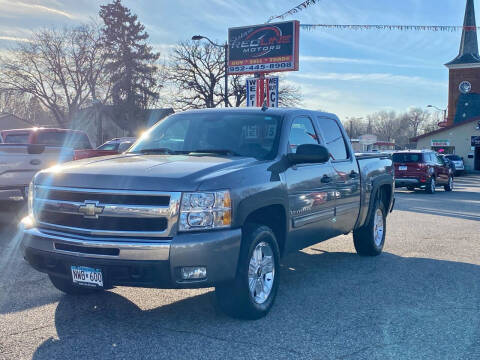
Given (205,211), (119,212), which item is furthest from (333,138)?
(119,212)

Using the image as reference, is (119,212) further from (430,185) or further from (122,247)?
(430,185)

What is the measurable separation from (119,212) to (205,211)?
658 millimetres

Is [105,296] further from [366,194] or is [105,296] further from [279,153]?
[366,194]

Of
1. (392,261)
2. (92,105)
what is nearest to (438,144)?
(92,105)

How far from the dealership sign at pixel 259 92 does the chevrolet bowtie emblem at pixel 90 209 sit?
2057 centimetres

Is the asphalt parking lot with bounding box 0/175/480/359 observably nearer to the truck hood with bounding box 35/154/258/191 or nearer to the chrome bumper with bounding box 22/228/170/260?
the chrome bumper with bounding box 22/228/170/260

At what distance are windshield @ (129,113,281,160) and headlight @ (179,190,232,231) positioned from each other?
1.05 meters

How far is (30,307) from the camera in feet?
15.8

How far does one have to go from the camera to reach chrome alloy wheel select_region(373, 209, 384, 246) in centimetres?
756

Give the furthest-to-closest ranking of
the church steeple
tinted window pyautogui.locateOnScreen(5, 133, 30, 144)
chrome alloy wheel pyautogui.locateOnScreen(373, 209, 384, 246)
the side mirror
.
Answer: the church steeple → tinted window pyautogui.locateOnScreen(5, 133, 30, 144) → chrome alloy wheel pyautogui.locateOnScreen(373, 209, 384, 246) → the side mirror

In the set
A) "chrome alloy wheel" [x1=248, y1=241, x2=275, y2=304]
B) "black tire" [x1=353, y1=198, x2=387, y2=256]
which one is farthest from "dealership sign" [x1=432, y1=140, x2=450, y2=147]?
"chrome alloy wheel" [x1=248, y1=241, x2=275, y2=304]

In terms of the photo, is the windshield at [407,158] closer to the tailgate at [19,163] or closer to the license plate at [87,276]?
the tailgate at [19,163]

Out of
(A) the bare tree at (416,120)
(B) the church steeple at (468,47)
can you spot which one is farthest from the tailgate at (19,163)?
(A) the bare tree at (416,120)

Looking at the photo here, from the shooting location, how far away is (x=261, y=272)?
465 cm
